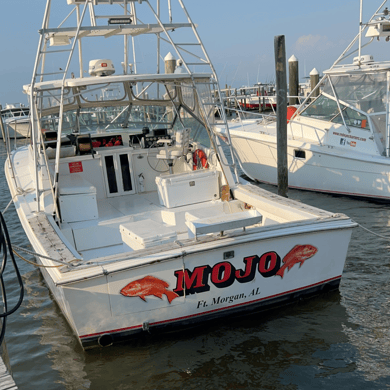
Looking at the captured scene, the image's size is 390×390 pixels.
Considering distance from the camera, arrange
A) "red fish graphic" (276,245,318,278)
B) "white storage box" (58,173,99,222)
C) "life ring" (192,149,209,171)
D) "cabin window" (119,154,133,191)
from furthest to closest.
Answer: "cabin window" (119,154,133,191)
"life ring" (192,149,209,171)
"white storage box" (58,173,99,222)
"red fish graphic" (276,245,318,278)

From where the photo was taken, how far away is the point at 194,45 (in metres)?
7.36

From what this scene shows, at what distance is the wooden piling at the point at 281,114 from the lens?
32.0 feet

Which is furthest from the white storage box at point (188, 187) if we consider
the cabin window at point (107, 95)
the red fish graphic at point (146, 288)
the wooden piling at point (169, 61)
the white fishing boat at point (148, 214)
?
the wooden piling at point (169, 61)

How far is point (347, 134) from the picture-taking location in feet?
36.4

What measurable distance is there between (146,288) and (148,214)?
2.66 metres

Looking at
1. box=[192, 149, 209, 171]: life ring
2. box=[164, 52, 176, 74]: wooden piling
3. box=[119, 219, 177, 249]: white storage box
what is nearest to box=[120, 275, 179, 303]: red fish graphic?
box=[119, 219, 177, 249]: white storage box

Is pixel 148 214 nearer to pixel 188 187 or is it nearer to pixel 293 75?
pixel 188 187

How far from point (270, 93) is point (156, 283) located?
3667 centimetres

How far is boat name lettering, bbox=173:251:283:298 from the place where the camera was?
512cm

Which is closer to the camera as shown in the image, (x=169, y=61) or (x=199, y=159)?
(x=199, y=159)

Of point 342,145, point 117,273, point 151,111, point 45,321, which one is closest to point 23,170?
point 151,111

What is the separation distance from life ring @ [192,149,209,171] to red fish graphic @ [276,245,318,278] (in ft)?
9.64

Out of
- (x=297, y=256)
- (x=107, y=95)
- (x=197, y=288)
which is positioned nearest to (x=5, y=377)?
(x=197, y=288)

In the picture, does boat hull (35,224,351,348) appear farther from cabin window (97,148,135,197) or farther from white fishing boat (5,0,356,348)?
cabin window (97,148,135,197)
